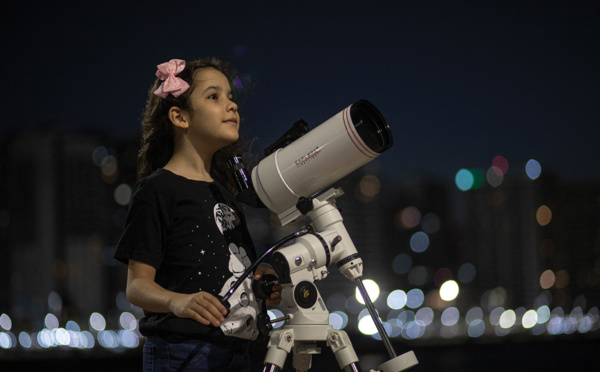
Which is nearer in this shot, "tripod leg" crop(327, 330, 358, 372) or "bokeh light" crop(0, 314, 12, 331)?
"tripod leg" crop(327, 330, 358, 372)

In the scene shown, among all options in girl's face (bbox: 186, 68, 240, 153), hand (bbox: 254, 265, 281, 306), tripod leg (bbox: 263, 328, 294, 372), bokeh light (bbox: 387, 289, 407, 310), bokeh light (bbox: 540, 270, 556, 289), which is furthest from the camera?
bokeh light (bbox: 387, 289, 407, 310)

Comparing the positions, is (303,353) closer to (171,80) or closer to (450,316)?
(171,80)

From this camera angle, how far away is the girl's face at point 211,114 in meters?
1.74

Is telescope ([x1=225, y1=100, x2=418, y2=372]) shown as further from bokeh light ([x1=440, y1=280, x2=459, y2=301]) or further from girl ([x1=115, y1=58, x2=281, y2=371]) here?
bokeh light ([x1=440, y1=280, x2=459, y2=301])

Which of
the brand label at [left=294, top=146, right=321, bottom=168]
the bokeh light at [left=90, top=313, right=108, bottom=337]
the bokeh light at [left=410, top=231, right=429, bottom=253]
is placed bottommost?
the brand label at [left=294, top=146, right=321, bottom=168]

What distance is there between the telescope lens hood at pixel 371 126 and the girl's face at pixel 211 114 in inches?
14.0

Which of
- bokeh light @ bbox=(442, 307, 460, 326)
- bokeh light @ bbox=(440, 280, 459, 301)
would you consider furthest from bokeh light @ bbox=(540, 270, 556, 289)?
bokeh light @ bbox=(442, 307, 460, 326)

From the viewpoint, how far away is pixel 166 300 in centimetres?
141

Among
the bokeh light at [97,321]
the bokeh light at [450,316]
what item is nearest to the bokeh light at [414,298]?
the bokeh light at [450,316]

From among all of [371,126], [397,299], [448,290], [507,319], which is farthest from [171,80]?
[507,319]

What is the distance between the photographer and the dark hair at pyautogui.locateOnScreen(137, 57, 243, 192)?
5.97ft

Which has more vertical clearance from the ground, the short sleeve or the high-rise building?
the high-rise building

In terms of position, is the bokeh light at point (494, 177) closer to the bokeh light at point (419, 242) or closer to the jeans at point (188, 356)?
the bokeh light at point (419, 242)

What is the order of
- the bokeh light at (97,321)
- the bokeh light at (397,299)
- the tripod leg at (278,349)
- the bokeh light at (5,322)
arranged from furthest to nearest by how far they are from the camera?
the bokeh light at (397,299) < the bokeh light at (5,322) < the bokeh light at (97,321) < the tripod leg at (278,349)
